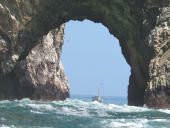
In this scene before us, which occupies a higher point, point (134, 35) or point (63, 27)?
point (63, 27)

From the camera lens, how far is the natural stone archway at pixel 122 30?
1779 inches

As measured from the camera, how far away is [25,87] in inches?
2618

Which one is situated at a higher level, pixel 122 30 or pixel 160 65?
pixel 122 30

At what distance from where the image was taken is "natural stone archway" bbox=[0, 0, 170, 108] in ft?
148

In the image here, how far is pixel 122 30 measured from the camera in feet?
170

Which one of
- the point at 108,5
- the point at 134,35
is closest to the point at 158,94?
the point at 134,35

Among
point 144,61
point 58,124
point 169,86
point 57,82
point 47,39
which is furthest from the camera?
point 57,82

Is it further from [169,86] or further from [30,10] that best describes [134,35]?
[30,10]

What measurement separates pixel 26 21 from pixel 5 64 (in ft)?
24.6

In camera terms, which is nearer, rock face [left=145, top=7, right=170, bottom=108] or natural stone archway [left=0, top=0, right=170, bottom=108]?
rock face [left=145, top=7, right=170, bottom=108]

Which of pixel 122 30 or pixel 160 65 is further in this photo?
pixel 122 30

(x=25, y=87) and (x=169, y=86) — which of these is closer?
(x=169, y=86)

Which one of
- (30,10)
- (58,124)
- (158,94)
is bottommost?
(58,124)

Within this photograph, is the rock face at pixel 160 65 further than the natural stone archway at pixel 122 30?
No
